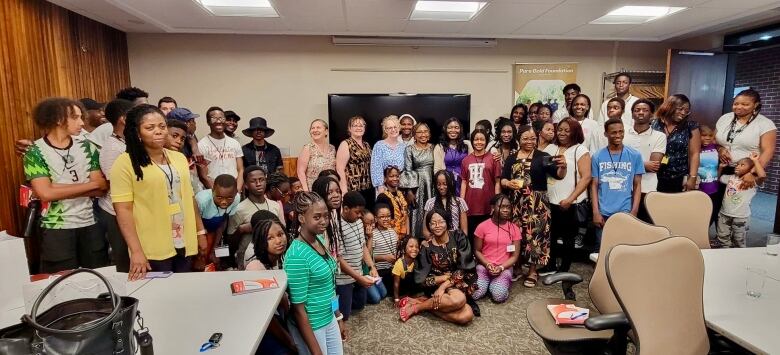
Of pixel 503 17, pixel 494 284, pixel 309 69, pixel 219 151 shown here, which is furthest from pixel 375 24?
pixel 494 284

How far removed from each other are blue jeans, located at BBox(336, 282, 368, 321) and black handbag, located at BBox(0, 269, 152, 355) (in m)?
1.74

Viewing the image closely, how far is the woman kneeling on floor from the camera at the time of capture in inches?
116

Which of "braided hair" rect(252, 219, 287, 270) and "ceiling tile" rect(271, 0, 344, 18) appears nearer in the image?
"braided hair" rect(252, 219, 287, 270)

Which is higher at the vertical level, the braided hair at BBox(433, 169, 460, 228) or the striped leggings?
the braided hair at BBox(433, 169, 460, 228)

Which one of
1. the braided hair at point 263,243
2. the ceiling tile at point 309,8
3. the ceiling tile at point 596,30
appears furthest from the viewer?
the ceiling tile at point 596,30

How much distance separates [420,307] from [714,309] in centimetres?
178

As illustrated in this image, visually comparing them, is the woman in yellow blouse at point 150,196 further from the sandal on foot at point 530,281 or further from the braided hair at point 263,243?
the sandal on foot at point 530,281

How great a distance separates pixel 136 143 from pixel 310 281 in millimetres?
1071

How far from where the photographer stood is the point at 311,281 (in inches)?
71.1

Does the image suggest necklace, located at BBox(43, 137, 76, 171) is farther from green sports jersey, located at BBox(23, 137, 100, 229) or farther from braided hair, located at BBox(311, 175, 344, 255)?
braided hair, located at BBox(311, 175, 344, 255)

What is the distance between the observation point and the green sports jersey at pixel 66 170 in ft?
6.86

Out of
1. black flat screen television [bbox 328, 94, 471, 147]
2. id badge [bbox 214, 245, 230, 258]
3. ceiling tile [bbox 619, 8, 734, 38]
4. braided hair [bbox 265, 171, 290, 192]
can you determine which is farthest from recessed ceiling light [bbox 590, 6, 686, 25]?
id badge [bbox 214, 245, 230, 258]

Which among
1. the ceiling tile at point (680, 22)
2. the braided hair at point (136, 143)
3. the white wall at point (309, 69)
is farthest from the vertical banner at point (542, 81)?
the braided hair at point (136, 143)

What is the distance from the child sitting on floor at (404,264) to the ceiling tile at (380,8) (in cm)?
236
